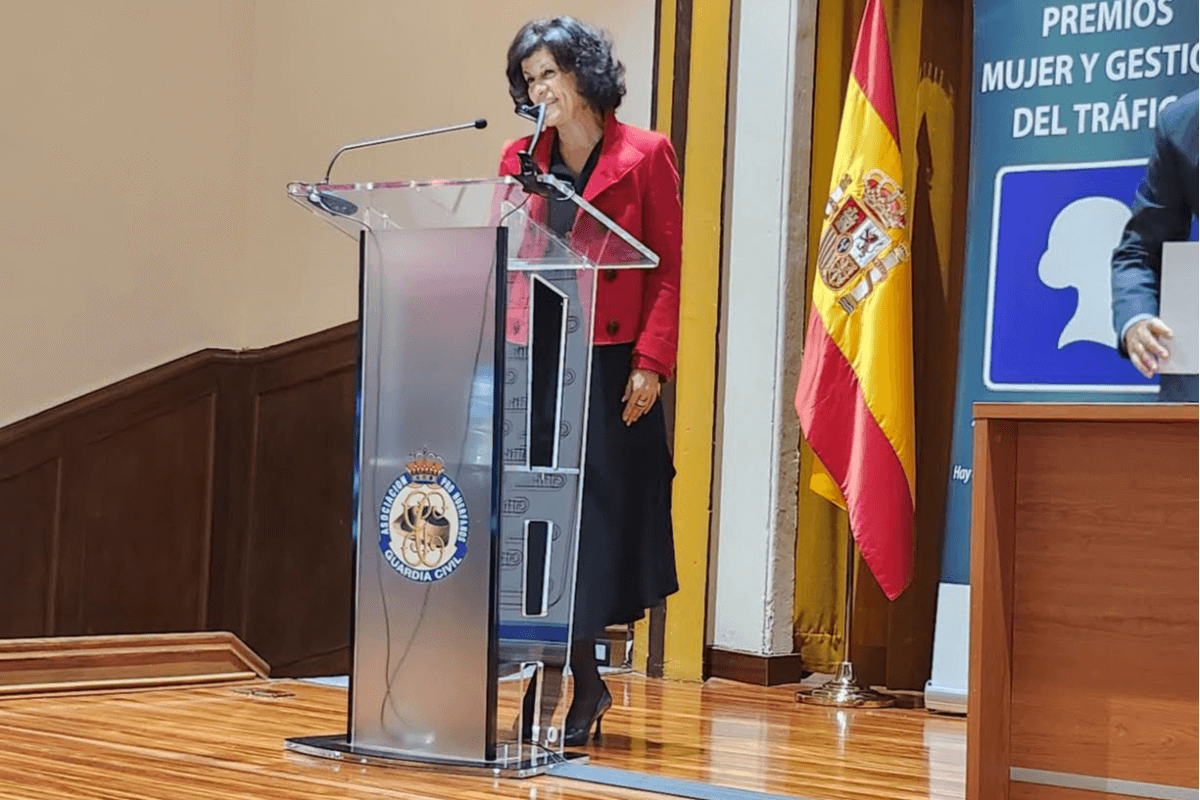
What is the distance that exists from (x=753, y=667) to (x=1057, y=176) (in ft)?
6.49

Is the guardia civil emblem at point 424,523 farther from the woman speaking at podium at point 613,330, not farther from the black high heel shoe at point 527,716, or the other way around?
the woman speaking at podium at point 613,330

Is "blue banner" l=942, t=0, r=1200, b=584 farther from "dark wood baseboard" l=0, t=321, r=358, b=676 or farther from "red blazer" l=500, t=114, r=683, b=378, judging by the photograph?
"dark wood baseboard" l=0, t=321, r=358, b=676

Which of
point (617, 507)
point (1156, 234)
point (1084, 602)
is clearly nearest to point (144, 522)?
point (617, 507)

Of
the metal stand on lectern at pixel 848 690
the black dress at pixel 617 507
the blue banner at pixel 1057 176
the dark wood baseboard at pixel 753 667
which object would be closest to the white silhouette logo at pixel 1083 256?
the blue banner at pixel 1057 176

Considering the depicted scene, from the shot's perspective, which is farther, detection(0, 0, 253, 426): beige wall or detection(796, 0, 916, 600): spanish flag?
detection(0, 0, 253, 426): beige wall

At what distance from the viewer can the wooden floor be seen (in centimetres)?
246

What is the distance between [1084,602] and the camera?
71.9 inches

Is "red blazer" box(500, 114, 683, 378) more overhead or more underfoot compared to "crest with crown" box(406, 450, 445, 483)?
more overhead

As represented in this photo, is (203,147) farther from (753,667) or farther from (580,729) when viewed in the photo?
(580,729)

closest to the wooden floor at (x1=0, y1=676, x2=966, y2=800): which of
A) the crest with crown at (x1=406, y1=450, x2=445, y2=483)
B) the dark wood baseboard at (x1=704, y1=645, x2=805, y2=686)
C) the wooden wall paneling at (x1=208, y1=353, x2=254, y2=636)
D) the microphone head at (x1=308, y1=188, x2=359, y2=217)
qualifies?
the dark wood baseboard at (x1=704, y1=645, x2=805, y2=686)

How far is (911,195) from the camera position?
4430mm

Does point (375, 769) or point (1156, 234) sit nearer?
point (1156, 234)

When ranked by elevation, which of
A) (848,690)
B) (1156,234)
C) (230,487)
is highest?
(1156,234)

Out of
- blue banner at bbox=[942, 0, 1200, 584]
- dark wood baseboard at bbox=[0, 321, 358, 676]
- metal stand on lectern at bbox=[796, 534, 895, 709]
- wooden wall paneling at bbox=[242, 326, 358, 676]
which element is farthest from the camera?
wooden wall paneling at bbox=[242, 326, 358, 676]
